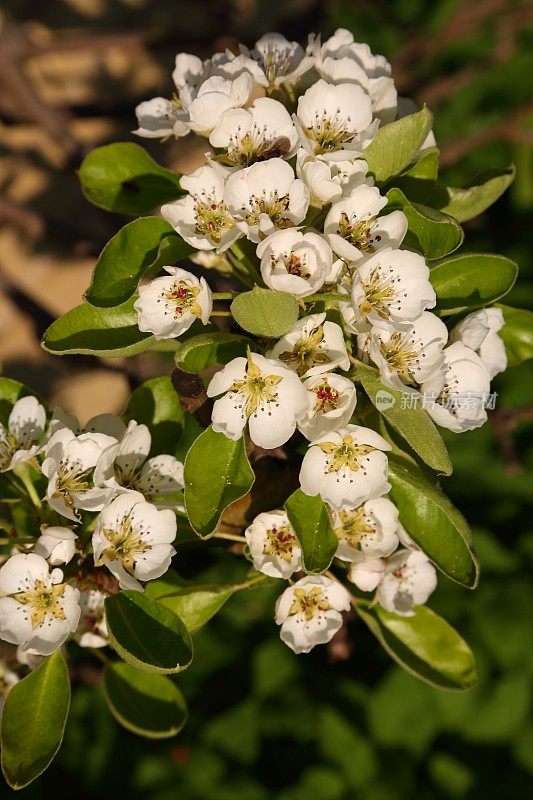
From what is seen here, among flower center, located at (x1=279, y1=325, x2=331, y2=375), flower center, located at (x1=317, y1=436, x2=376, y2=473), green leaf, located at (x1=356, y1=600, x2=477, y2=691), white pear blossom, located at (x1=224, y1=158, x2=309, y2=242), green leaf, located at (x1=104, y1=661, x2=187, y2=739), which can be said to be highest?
white pear blossom, located at (x1=224, y1=158, x2=309, y2=242)

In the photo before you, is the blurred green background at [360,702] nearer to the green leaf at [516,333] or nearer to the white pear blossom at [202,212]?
the green leaf at [516,333]

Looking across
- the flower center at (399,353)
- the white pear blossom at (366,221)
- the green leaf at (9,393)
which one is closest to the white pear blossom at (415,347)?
the flower center at (399,353)

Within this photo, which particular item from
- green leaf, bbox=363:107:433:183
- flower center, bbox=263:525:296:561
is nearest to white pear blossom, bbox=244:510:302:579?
flower center, bbox=263:525:296:561

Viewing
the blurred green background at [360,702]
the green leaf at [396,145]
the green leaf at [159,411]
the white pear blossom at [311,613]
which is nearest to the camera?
the green leaf at [396,145]

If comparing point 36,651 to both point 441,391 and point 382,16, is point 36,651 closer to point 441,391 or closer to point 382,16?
point 441,391

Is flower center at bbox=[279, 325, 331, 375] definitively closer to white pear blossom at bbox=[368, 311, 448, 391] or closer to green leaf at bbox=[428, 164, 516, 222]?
white pear blossom at bbox=[368, 311, 448, 391]

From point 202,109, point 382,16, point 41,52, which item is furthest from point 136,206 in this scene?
point 382,16
